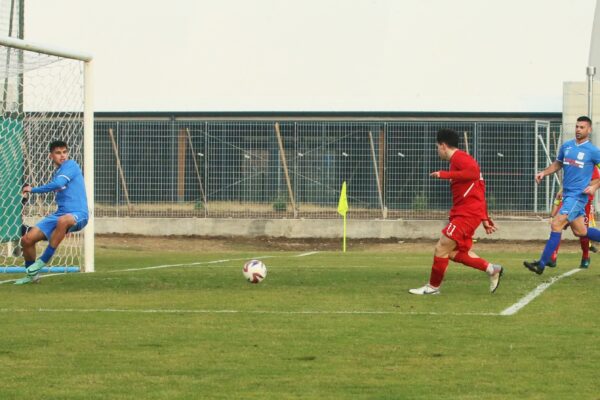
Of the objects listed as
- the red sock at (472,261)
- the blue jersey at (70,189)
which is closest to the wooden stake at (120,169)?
the blue jersey at (70,189)

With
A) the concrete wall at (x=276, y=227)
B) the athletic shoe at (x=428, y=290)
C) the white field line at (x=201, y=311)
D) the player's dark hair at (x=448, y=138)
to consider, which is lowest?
the concrete wall at (x=276, y=227)

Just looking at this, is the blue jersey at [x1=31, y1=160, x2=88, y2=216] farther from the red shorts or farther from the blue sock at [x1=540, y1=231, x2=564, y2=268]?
the blue sock at [x1=540, y1=231, x2=564, y2=268]

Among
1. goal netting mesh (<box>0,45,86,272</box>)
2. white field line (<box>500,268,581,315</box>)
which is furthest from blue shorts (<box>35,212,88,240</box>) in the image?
white field line (<box>500,268,581,315</box>)

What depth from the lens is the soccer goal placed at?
17719 millimetres

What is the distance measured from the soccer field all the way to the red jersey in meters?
0.91

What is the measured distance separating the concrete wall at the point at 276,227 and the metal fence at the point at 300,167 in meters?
0.29

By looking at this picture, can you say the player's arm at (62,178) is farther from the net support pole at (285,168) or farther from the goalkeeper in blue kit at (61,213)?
the net support pole at (285,168)

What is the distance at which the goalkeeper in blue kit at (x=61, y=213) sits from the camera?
15.3 meters
